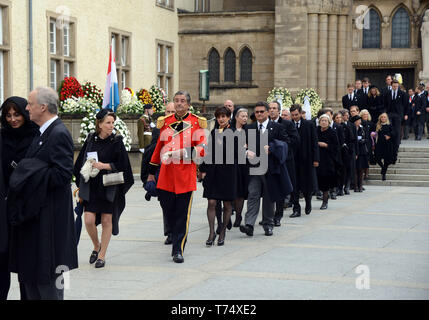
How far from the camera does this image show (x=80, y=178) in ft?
28.2

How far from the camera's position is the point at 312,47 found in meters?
30.7

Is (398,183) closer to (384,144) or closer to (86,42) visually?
(384,144)

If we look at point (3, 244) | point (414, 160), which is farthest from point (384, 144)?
point (3, 244)

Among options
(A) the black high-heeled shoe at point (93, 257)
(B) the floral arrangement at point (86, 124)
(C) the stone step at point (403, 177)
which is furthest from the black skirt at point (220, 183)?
(C) the stone step at point (403, 177)

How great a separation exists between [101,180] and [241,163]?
2.41 metres

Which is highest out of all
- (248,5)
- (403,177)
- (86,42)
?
(248,5)

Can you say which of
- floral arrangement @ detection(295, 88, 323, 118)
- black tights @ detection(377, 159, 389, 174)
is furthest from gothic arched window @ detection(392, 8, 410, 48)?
black tights @ detection(377, 159, 389, 174)

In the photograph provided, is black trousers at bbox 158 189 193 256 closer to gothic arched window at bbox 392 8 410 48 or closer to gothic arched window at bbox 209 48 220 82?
gothic arched window at bbox 209 48 220 82

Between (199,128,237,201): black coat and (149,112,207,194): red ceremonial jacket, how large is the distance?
0.85 m

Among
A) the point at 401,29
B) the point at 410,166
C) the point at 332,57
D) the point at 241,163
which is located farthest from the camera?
the point at 401,29

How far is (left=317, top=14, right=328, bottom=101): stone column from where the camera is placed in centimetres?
3070

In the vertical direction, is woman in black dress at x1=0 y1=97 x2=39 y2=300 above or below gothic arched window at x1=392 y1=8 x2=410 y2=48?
below

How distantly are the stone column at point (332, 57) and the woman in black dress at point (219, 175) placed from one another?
69.6ft

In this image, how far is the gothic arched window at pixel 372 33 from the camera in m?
34.3
